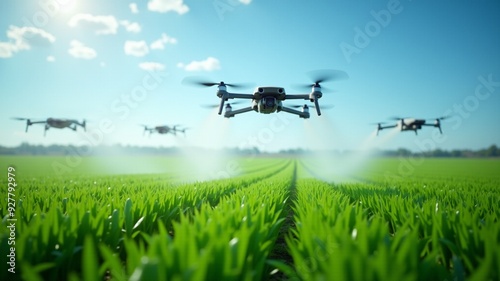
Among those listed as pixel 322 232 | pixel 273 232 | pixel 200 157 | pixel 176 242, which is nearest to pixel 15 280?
pixel 176 242

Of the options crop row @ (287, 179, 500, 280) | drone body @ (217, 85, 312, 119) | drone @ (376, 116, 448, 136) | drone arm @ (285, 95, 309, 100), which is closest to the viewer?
crop row @ (287, 179, 500, 280)

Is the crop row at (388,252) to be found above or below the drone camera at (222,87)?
below

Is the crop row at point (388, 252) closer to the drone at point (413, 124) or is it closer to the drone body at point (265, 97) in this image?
the drone body at point (265, 97)

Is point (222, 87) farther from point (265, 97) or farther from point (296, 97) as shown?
point (296, 97)

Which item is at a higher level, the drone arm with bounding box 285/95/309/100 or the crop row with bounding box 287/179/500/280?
the drone arm with bounding box 285/95/309/100

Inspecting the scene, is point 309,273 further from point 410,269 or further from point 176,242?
point 176,242

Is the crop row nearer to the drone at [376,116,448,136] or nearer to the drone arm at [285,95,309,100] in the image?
the drone arm at [285,95,309,100]

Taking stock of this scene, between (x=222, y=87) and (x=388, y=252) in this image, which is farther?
(x=222, y=87)

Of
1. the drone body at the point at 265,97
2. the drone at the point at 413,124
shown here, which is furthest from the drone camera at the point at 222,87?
the drone at the point at 413,124

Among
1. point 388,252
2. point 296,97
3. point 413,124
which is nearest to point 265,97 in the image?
point 296,97

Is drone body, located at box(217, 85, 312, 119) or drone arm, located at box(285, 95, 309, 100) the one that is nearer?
drone body, located at box(217, 85, 312, 119)

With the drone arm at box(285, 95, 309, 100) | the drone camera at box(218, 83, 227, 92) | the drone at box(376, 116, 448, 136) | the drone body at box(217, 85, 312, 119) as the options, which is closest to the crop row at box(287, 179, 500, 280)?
the drone body at box(217, 85, 312, 119)

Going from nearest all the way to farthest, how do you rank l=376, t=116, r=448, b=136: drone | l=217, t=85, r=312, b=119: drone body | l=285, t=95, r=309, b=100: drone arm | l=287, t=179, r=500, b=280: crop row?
l=287, t=179, r=500, b=280: crop row → l=217, t=85, r=312, b=119: drone body → l=285, t=95, r=309, b=100: drone arm → l=376, t=116, r=448, b=136: drone
